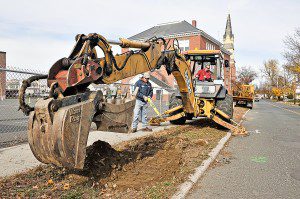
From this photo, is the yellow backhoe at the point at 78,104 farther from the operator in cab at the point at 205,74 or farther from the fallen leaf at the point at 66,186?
the operator in cab at the point at 205,74

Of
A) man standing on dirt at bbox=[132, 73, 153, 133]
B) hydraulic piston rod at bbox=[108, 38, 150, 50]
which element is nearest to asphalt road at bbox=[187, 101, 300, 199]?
hydraulic piston rod at bbox=[108, 38, 150, 50]

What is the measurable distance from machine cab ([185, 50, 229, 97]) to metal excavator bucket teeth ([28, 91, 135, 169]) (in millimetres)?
6639

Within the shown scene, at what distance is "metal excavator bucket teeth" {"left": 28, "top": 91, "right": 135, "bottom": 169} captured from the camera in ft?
12.0

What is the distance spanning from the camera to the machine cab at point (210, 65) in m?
10.2

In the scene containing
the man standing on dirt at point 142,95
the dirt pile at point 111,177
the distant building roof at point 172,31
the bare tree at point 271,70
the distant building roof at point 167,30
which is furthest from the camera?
the bare tree at point 271,70

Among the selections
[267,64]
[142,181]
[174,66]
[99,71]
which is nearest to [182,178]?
[142,181]

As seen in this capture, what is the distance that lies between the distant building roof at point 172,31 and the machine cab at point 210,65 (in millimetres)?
35983

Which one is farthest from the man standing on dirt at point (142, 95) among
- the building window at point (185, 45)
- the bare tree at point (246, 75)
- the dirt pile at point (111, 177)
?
the bare tree at point (246, 75)

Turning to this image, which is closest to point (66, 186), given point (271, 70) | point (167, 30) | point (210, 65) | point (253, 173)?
point (253, 173)

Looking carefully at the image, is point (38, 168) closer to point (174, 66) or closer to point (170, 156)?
point (170, 156)

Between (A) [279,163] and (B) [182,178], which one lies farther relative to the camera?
(A) [279,163]

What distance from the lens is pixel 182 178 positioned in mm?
4844

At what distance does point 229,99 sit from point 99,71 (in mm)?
6868

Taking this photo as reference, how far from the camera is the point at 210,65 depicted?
11211 millimetres
